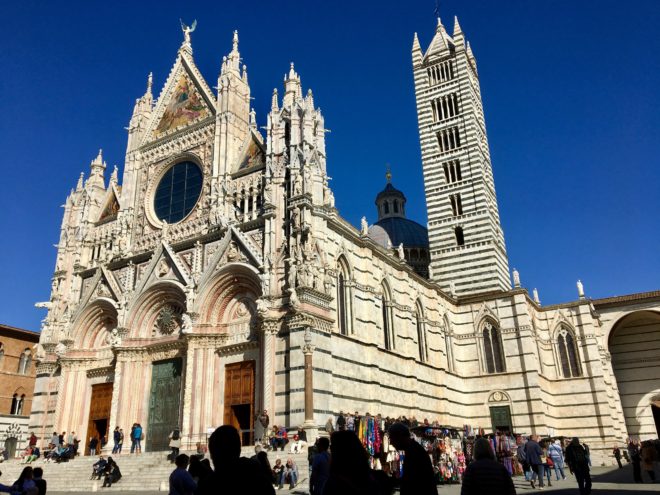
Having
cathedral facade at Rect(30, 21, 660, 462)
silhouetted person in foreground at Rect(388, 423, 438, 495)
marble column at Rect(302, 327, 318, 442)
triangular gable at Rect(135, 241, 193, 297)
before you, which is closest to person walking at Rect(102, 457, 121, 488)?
cathedral facade at Rect(30, 21, 660, 462)

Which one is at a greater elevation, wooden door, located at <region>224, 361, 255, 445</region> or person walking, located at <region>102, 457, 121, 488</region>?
Result: wooden door, located at <region>224, 361, 255, 445</region>

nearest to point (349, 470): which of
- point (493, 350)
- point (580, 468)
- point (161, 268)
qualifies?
point (580, 468)

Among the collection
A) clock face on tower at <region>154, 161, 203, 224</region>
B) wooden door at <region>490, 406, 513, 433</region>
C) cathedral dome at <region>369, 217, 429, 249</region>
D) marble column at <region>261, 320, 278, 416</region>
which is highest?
cathedral dome at <region>369, 217, 429, 249</region>

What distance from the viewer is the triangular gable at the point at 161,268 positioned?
24.6 metres

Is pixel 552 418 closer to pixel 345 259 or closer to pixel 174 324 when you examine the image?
pixel 345 259

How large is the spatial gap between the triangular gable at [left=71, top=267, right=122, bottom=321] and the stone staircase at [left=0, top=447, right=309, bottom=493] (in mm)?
7751

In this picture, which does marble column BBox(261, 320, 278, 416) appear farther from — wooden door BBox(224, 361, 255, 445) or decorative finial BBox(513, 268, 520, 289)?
decorative finial BBox(513, 268, 520, 289)

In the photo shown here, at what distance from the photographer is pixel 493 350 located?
31.8 m

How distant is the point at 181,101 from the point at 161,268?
9.67 metres

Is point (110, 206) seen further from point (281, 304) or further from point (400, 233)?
point (400, 233)

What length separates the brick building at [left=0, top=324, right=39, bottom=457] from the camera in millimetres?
34156

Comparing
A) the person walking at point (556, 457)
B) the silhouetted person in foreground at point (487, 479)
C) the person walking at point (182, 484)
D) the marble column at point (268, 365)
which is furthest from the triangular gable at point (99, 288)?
the silhouetted person in foreground at point (487, 479)

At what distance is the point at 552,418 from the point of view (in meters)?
31.0

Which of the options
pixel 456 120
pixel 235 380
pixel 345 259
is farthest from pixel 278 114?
pixel 456 120
